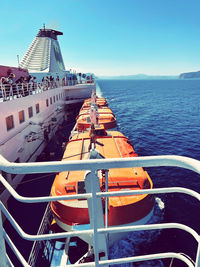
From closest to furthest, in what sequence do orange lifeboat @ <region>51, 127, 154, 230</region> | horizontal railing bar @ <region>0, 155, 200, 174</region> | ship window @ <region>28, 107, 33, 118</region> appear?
horizontal railing bar @ <region>0, 155, 200, 174</region> → orange lifeboat @ <region>51, 127, 154, 230</region> → ship window @ <region>28, 107, 33, 118</region>

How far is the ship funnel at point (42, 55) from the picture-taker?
3909 cm

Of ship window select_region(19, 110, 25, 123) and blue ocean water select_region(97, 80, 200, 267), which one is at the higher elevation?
ship window select_region(19, 110, 25, 123)

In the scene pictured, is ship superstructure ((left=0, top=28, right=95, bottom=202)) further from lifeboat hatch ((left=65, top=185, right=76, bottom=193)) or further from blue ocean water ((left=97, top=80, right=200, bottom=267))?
blue ocean water ((left=97, top=80, right=200, bottom=267))

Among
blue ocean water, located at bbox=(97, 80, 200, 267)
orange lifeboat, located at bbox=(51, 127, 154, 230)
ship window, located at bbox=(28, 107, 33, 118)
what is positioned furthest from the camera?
ship window, located at bbox=(28, 107, 33, 118)

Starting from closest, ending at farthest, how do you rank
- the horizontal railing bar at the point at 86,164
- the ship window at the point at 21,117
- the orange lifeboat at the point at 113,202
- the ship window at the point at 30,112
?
the horizontal railing bar at the point at 86,164, the orange lifeboat at the point at 113,202, the ship window at the point at 21,117, the ship window at the point at 30,112

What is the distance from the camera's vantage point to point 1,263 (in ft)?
7.34

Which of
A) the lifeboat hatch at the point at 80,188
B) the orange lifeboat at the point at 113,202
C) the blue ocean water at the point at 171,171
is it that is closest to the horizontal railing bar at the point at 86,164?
the orange lifeboat at the point at 113,202

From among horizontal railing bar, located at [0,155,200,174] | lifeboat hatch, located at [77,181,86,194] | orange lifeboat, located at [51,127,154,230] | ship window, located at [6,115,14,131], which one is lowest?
orange lifeboat, located at [51,127,154,230]

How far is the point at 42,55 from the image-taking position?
40.7 meters

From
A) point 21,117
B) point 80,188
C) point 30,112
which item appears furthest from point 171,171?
point 30,112

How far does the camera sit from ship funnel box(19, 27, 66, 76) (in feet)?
128

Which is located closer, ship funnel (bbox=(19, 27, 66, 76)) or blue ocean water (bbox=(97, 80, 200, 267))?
blue ocean water (bbox=(97, 80, 200, 267))

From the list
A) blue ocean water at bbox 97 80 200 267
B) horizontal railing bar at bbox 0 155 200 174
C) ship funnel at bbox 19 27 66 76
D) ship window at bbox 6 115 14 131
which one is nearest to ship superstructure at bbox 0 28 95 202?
ship window at bbox 6 115 14 131

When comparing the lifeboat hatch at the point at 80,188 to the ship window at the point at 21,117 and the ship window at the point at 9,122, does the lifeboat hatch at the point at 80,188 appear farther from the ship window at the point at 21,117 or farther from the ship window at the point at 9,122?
the ship window at the point at 21,117
